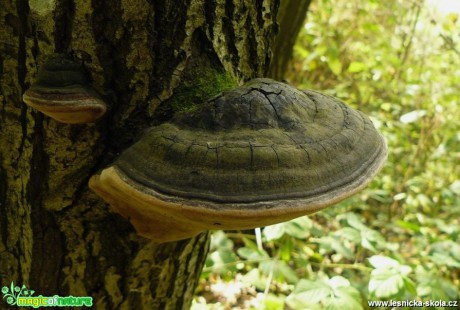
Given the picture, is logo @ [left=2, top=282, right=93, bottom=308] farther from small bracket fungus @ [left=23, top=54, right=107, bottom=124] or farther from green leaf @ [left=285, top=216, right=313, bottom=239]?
green leaf @ [left=285, top=216, right=313, bottom=239]

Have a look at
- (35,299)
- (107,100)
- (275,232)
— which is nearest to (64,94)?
(107,100)

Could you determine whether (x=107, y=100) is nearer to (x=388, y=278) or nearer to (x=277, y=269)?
(x=277, y=269)

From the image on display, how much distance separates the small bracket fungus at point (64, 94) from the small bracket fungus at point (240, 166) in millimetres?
164

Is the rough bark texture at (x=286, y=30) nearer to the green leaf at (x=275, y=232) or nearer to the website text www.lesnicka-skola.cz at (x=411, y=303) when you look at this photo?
the green leaf at (x=275, y=232)

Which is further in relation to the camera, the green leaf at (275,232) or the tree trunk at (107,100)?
the green leaf at (275,232)

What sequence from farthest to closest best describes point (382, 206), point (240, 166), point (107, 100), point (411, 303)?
point (382, 206) → point (411, 303) → point (107, 100) → point (240, 166)

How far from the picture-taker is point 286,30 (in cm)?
367

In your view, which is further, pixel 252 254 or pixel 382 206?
pixel 382 206

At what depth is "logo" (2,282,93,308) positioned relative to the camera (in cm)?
135

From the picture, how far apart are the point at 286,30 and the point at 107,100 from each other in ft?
9.80

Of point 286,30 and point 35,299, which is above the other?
point 286,30

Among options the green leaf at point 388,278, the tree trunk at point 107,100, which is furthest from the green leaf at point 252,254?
the tree trunk at point 107,100

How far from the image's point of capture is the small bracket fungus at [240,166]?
81 cm

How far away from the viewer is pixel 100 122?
3.58 ft
